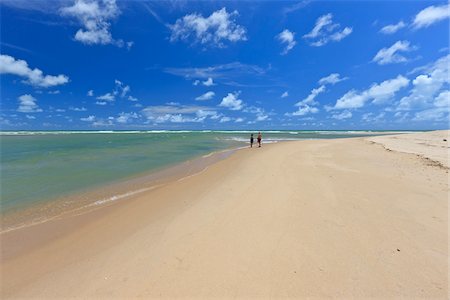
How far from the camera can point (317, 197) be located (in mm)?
6891

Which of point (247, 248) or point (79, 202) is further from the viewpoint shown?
point (79, 202)

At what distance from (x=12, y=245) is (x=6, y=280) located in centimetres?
155

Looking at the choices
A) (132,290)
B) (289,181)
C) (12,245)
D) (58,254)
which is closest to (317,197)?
(289,181)

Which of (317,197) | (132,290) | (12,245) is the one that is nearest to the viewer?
(132,290)

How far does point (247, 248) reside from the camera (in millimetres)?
4203

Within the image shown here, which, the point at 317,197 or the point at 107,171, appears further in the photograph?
the point at 107,171

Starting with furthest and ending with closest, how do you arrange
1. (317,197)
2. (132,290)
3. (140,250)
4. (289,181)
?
(289,181), (317,197), (140,250), (132,290)

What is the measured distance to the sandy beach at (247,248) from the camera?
3284 mm

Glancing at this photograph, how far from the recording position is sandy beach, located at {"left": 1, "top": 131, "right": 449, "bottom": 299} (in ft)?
10.8

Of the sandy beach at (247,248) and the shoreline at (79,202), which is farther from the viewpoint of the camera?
the shoreline at (79,202)

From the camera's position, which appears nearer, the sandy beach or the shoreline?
the sandy beach

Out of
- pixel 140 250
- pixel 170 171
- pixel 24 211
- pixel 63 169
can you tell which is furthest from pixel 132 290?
pixel 63 169

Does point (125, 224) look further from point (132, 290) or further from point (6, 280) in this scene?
point (132, 290)

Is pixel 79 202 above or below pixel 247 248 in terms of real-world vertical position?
below
